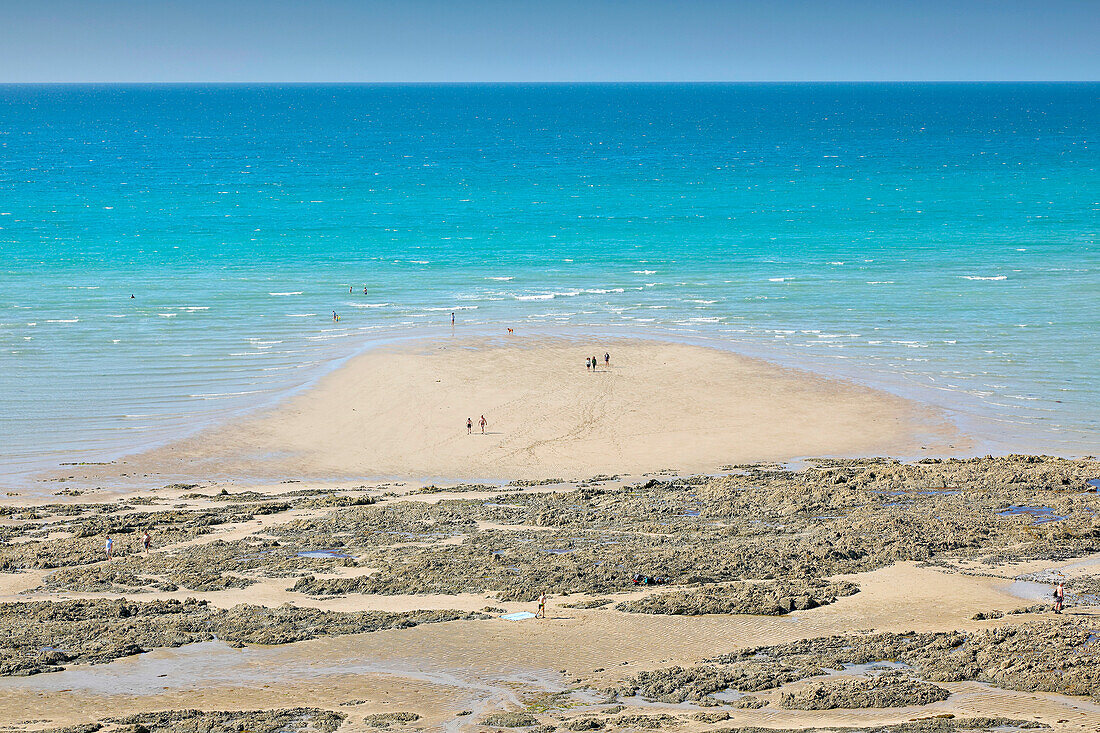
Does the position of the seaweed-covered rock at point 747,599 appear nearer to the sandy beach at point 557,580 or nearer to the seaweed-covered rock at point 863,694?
the sandy beach at point 557,580

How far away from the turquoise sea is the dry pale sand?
2613 millimetres

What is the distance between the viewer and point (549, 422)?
43.6 metres

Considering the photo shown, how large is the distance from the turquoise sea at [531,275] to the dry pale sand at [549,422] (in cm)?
261

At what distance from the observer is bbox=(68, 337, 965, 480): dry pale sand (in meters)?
39.2

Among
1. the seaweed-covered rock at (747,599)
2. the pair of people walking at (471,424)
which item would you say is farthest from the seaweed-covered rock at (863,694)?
the pair of people walking at (471,424)

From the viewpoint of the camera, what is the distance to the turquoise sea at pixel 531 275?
158 feet

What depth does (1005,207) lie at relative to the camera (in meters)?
101

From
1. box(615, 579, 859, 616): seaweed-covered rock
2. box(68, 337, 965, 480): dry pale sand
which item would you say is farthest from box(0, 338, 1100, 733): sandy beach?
box(68, 337, 965, 480): dry pale sand

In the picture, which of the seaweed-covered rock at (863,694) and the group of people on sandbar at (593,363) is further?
the group of people on sandbar at (593,363)

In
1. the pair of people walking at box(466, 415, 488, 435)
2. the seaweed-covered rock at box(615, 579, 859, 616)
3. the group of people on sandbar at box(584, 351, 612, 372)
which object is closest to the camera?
the seaweed-covered rock at box(615, 579, 859, 616)

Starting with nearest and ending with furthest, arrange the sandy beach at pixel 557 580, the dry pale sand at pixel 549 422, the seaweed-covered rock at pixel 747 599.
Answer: the sandy beach at pixel 557 580
the seaweed-covered rock at pixel 747 599
the dry pale sand at pixel 549 422

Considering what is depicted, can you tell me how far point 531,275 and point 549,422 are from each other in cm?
3143

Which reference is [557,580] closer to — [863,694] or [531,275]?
[863,694]

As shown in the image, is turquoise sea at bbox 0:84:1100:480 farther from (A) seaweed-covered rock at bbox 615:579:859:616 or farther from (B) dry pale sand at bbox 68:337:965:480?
(A) seaweed-covered rock at bbox 615:579:859:616
